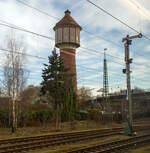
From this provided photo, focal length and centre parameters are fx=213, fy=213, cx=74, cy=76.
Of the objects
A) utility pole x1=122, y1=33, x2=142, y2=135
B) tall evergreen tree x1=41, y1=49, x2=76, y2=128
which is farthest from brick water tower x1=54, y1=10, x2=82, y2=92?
utility pole x1=122, y1=33, x2=142, y2=135

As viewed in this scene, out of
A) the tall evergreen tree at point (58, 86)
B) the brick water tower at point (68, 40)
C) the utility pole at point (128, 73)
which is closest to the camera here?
the utility pole at point (128, 73)

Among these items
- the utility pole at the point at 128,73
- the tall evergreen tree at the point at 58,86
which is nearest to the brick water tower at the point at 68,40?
the tall evergreen tree at the point at 58,86

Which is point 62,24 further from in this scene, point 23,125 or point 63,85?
point 23,125

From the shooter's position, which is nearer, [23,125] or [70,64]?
Answer: [23,125]

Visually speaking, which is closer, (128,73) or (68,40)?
(128,73)

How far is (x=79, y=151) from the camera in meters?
11.2

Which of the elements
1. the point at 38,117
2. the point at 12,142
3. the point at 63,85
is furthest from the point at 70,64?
the point at 12,142

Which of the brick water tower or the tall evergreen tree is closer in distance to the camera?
the tall evergreen tree

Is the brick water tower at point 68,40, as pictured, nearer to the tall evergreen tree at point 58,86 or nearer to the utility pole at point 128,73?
the tall evergreen tree at point 58,86

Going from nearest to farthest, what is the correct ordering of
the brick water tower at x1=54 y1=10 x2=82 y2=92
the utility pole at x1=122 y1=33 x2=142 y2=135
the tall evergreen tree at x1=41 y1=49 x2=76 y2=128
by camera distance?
1. the utility pole at x1=122 y1=33 x2=142 y2=135
2. the tall evergreen tree at x1=41 y1=49 x2=76 y2=128
3. the brick water tower at x1=54 y1=10 x2=82 y2=92

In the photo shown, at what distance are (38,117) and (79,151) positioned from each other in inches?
765

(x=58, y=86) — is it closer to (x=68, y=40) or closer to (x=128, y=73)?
(x=128, y=73)

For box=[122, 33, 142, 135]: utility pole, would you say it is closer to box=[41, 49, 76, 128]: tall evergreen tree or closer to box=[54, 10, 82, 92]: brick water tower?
box=[41, 49, 76, 128]: tall evergreen tree

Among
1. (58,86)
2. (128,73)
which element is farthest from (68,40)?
(128,73)
